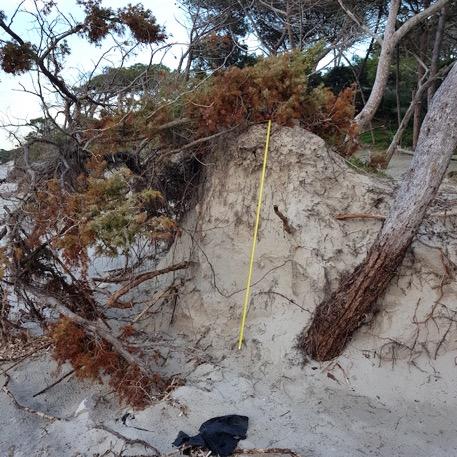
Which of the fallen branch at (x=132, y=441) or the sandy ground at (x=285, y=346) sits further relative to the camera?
the sandy ground at (x=285, y=346)

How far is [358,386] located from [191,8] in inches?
525

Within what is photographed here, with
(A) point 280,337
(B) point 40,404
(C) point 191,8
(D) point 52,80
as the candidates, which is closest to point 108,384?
(B) point 40,404

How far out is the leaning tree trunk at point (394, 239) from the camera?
4.32 m

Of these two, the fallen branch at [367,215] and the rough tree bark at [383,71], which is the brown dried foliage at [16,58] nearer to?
the fallen branch at [367,215]

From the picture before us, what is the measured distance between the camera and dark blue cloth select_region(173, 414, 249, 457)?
384 cm

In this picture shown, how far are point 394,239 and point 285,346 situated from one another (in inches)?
59.2

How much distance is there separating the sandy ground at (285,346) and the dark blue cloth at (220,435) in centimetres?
10

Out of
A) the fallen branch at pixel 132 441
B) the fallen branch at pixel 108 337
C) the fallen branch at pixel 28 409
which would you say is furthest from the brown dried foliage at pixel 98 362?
the fallen branch at pixel 28 409

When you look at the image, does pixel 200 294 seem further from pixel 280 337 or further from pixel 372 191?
pixel 372 191

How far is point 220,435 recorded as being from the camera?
12.9 feet

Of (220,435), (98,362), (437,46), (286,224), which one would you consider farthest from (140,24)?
(437,46)

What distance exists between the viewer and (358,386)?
4594 millimetres

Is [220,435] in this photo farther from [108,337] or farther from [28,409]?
[28,409]

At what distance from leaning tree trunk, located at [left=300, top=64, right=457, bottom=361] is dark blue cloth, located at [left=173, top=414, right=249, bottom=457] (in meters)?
1.12
